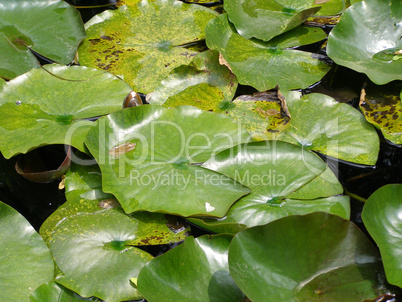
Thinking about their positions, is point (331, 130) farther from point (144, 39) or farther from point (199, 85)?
point (144, 39)

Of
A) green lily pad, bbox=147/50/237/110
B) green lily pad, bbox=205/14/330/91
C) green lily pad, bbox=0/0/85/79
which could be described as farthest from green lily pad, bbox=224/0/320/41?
green lily pad, bbox=0/0/85/79

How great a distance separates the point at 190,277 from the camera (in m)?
1.00

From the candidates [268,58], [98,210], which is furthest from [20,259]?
[268,58]

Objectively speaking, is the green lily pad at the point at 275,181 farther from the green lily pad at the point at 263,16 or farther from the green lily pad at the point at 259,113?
the green lily pad at the point at 263,16

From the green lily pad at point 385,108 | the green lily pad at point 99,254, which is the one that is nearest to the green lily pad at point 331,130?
the green lily pad at point 385,108

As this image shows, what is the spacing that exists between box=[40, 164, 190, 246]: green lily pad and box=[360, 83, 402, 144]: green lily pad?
0.86 meters

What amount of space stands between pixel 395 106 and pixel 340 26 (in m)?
0.44

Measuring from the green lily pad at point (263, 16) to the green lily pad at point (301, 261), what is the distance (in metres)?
1.06

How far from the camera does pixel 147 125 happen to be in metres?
1.35

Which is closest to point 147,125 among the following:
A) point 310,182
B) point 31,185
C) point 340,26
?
point 31,185

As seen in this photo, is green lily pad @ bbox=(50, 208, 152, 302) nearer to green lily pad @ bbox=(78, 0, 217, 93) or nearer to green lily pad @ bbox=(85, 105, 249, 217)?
green lily pad @ bbox=(85, 105, 249, 217)

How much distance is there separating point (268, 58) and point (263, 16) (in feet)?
0.86

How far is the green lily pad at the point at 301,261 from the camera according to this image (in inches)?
36.8

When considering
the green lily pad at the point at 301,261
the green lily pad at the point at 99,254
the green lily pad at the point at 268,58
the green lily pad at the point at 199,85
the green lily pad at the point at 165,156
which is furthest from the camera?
the green lily pad at the point at 268,58
